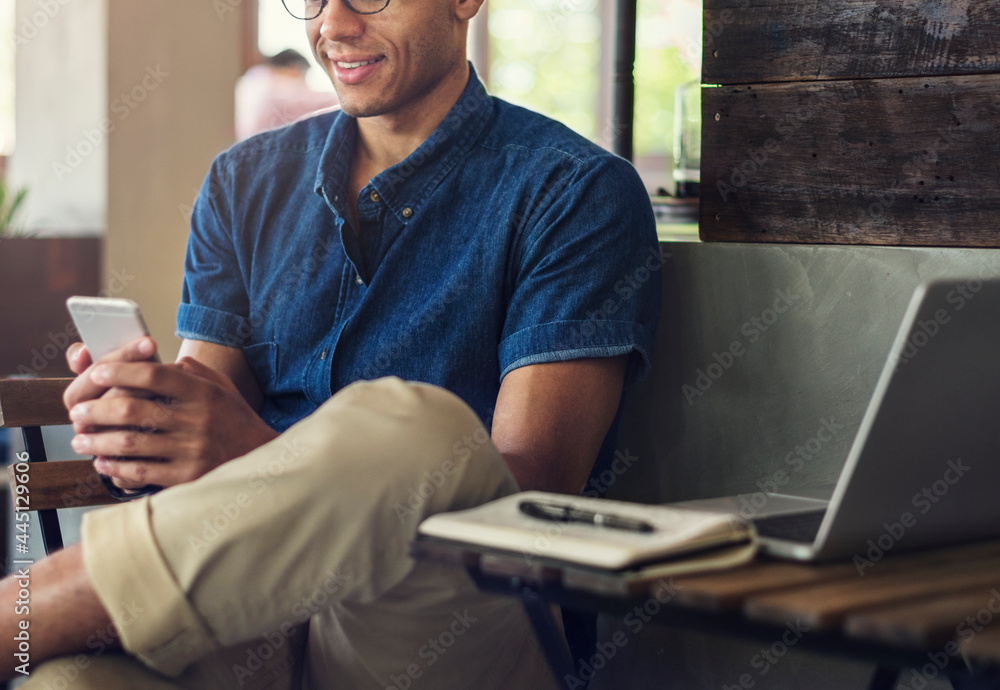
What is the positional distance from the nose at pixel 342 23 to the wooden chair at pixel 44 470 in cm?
59

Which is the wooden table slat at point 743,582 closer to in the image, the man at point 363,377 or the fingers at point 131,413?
the man at point 363,377

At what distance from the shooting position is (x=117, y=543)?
83cm

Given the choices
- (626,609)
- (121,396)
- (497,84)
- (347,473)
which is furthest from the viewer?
(497,84)

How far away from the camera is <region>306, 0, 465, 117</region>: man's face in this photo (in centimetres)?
155

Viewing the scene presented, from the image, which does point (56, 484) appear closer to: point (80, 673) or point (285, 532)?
point (80, 673)

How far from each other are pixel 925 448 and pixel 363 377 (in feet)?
2.73

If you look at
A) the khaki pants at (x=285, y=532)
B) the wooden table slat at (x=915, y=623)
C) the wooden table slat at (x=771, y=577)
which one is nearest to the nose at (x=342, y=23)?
the khaki pants at (x=285, y=532)

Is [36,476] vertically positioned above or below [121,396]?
below

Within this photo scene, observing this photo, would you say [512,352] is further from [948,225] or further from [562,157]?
[948,225]

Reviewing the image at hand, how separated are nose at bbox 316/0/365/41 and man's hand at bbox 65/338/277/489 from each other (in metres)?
0.59

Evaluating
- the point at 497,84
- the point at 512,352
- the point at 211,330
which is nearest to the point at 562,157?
the point at 512,352

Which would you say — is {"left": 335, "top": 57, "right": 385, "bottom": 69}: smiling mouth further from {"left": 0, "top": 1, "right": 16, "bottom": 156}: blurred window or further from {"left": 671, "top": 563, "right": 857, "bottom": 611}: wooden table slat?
{"left": 0, "top": 1, "right": 16, "bottom": 156}: blurred window

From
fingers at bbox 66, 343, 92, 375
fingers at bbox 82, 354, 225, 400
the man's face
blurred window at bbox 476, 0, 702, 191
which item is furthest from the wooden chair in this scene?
blurred window at bbox 476, 0, 702, 191

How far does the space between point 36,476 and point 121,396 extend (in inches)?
12.4
